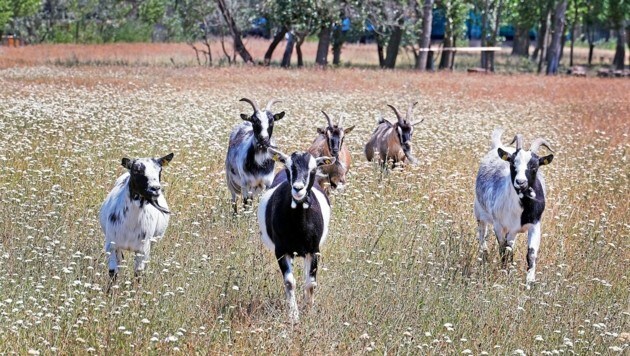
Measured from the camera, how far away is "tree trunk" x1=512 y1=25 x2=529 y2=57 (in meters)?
72.5

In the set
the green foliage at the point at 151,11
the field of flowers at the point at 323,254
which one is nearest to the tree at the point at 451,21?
the green foliage at the point at 151,11

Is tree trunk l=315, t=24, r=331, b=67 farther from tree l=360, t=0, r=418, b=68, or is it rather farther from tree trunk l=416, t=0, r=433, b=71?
tree trunk l=416, t=0, r=433, b=71

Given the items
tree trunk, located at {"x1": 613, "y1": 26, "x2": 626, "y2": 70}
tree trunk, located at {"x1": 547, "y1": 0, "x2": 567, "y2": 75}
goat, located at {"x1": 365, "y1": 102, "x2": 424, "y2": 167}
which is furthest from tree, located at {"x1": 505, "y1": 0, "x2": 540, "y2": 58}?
goat, located at {"x1": 365, "y1": 102, "x2": 424, "y2": 167}

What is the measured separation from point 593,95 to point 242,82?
10398 millimetres

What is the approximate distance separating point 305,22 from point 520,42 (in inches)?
1365

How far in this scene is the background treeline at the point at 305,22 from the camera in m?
45.2

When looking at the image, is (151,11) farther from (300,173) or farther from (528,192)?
(300,173)

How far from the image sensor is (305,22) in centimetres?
4547

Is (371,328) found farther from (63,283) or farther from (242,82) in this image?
(242,82)

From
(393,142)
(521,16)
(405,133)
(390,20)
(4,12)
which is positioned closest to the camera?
(405,133)

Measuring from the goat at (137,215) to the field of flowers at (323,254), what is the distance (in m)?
0.19

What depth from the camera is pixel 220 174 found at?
13758mm

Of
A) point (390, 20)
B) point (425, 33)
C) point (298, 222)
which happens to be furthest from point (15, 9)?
point (298, 222)

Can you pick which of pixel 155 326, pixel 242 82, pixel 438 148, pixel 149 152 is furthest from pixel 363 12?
pixel 155 326
